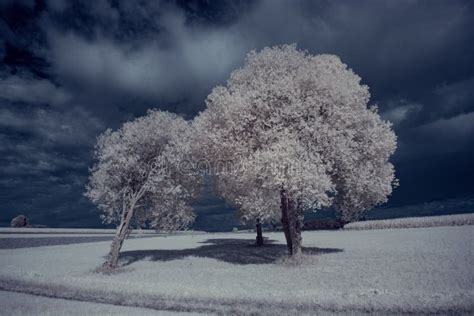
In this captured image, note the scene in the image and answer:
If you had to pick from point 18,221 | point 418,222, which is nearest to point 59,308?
point 418,222

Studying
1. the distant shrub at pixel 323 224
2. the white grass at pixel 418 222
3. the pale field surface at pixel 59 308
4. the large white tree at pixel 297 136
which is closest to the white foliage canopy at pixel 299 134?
the large white tree at pixel 297 136

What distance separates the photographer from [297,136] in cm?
2475

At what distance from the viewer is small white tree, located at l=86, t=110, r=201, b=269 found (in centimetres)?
2761

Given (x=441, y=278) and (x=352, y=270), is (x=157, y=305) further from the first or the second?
(x=441, y=278)

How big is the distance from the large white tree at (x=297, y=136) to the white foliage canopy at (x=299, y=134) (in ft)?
0.24

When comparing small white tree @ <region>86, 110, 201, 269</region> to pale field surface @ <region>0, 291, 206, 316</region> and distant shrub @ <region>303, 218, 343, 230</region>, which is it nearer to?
pale field surface @ <region>0, 291, 206, 316</region>

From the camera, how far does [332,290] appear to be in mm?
16000

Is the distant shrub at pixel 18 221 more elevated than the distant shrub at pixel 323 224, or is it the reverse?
the distant shrub at pixel 18 221

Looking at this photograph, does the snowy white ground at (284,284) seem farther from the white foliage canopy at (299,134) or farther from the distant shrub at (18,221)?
the distant shrub at (18,221)

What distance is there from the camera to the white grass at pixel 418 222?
2449 inches

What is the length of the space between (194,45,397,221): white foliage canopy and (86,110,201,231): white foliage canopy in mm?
2627

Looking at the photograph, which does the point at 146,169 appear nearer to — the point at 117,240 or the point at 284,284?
the point at 117,240

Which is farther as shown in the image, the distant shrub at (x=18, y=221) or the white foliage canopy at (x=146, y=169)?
the distant shrub at (x=18, y=221)

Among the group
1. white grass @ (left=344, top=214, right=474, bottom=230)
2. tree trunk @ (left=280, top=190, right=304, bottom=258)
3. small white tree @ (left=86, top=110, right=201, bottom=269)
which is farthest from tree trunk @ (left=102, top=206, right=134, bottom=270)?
white grass @ (left=344, top=214, right=474, bottom=230)
